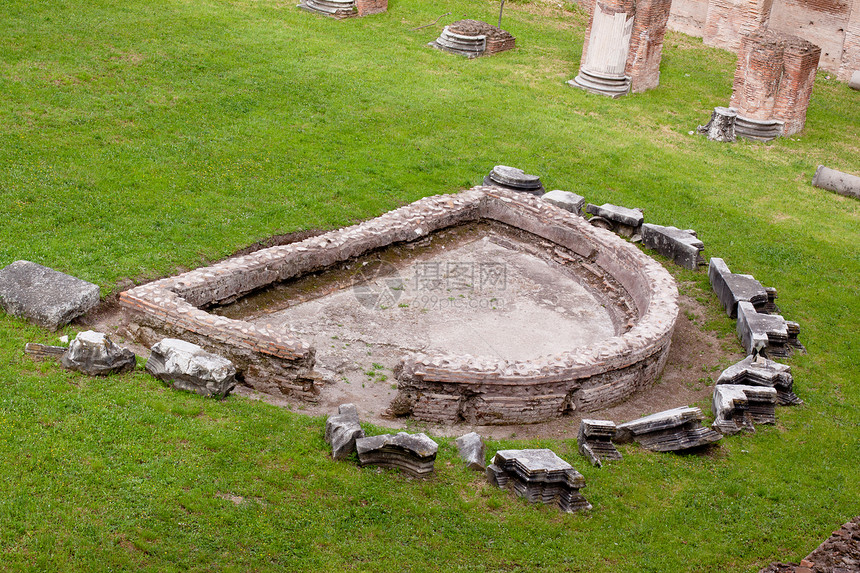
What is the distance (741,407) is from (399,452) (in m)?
3.82

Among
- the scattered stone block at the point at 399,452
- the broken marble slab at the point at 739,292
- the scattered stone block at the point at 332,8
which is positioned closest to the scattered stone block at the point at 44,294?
the scattered stone block at the point at 399,452

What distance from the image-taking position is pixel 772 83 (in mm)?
17281

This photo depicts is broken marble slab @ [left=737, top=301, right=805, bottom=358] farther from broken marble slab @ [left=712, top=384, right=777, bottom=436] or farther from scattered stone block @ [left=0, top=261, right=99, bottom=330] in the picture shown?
scattered stone block @ [left=0, top=261, right=99, bottom=330]

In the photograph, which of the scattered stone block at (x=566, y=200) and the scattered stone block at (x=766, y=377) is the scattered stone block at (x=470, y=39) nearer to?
the scattered stone block at (x=566, y=200)

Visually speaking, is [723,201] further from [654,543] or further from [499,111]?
[654,543]

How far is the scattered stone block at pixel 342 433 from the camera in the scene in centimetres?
784

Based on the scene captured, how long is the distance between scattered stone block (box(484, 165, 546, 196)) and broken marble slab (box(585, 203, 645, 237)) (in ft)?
2.89

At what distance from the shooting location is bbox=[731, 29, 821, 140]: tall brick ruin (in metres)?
17.1

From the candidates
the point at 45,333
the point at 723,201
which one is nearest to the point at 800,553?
the point at 45,333

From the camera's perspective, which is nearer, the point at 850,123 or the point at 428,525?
the point at 428,525

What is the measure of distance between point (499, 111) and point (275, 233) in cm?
684

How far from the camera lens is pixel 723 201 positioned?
1494 cm

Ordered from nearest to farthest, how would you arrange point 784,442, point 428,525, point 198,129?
point 428,525, point 784,442, point 198,129

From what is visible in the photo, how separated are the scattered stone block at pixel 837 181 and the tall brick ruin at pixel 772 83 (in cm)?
208
